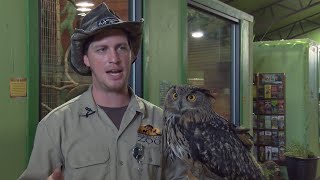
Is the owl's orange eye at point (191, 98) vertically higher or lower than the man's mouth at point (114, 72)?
lower

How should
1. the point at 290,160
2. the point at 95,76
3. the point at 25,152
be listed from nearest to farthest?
the point at 95,76 → the point at 25,152 → the point at 290,160

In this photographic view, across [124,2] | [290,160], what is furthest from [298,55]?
[124,2]

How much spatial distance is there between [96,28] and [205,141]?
641 millimetres

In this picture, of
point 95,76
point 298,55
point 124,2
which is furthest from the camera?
point 298,55

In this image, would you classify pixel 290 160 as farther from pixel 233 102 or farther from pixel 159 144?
pixel 159 144

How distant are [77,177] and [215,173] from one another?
582 mm

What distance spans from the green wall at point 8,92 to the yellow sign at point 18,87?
0.02 metres

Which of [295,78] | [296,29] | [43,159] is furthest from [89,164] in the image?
[296,29]

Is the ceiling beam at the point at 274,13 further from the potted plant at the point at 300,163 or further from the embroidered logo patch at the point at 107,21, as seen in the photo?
the embroidered logo patch at the point at 107,21

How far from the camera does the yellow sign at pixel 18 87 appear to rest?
2.15m

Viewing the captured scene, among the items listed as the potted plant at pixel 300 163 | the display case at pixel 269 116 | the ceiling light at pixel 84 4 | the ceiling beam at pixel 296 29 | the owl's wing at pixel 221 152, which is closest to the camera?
the owl's wing at pixel 221 152

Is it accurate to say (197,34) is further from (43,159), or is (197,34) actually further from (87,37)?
(43,159)

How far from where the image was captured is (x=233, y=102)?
16.1 feet

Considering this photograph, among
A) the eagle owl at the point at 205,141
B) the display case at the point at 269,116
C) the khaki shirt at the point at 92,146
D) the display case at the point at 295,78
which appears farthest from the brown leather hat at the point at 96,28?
the display case at the point at 295,78
